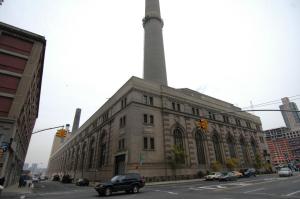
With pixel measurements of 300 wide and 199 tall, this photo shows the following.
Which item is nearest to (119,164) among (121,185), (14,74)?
(121,185)

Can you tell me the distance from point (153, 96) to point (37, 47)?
21037mm

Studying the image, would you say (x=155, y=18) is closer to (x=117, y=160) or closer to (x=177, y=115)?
(x=177, y=115)

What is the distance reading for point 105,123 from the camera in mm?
45188

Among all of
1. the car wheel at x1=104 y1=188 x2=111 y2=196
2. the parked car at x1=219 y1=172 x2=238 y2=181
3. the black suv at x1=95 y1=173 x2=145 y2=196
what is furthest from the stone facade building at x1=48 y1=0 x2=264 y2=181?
the car wheel at x1=104 y1=188 x2=111 y2=196

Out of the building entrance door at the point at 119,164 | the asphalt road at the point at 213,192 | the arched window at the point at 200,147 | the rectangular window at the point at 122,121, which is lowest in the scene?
the asphalt road at the point at 213,192

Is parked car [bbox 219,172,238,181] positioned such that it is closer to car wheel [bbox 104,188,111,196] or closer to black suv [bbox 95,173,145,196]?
black suv [bbox 95,173,145,196]

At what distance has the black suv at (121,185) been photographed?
55.3 ft

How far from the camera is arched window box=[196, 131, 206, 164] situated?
3984 centimetres

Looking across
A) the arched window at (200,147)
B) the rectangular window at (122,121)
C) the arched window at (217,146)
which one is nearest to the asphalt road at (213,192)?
the rectangular window at (122,121)

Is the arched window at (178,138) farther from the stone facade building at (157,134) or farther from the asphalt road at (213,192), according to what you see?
the asphalt road at (213,192)

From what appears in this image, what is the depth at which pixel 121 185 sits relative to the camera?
1778 centimetres

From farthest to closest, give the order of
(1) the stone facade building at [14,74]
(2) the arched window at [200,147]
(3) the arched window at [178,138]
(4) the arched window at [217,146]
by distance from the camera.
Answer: (4) the arched window at [217,146], (2) the arched window at [200,147], (3) the arched window at [178,138], (1) the stone facade building at [14,74]

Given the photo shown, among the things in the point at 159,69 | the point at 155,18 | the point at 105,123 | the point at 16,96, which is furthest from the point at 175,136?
the point at 155,18

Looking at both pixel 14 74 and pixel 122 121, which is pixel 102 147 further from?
pixel 14 74
